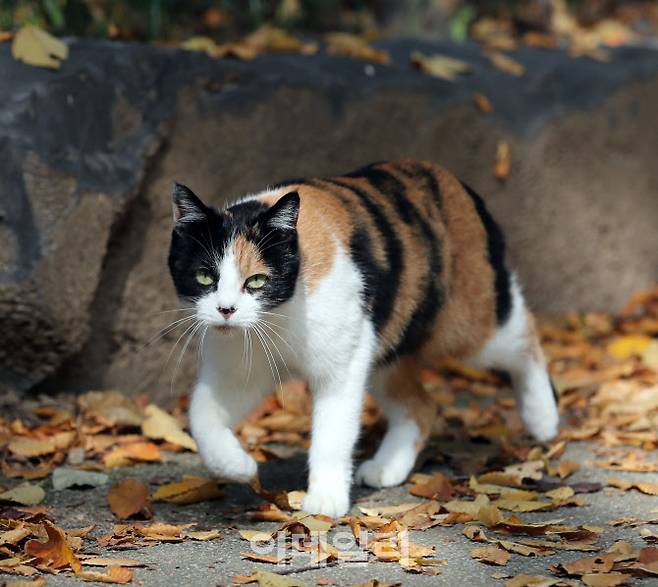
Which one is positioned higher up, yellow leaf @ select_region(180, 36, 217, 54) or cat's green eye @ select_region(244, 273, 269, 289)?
yellow leaf @ select_region(180, 36, 217, 54)

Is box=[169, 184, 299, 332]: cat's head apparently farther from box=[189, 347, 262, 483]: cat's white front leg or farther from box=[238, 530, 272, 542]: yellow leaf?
box=[238, 530, 272, 542]: yellow leaf

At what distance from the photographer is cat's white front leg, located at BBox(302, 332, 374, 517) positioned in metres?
3.66

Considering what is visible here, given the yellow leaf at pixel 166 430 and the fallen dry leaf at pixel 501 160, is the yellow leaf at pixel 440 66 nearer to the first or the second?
the fallen dry leaf at pixel 501 160

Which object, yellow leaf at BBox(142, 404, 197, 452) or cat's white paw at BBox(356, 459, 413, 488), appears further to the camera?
yellow leaf at BBox(142, 404, 197, 452)

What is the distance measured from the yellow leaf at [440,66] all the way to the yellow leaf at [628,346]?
1.73 m

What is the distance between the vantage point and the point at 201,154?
5000 mm

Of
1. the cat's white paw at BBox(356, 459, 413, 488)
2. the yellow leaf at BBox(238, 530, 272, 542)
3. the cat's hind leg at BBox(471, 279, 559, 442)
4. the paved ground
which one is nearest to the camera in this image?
the paved ground

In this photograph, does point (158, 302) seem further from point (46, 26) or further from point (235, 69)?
point (46, 26)

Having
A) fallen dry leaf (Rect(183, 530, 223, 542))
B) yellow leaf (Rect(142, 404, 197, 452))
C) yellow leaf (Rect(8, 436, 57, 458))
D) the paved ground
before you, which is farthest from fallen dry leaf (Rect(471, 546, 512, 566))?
yellow leaf (Rect(8, 436, 57, 458))

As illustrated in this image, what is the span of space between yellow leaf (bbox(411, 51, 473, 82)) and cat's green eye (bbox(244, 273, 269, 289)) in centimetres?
271

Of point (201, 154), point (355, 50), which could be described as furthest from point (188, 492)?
point (355, 50)

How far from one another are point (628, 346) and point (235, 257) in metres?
3.25

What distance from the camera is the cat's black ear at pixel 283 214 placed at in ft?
11.1

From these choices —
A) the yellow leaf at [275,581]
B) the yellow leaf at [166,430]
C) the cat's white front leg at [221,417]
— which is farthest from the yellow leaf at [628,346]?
the yellow leaf at [275,581]
